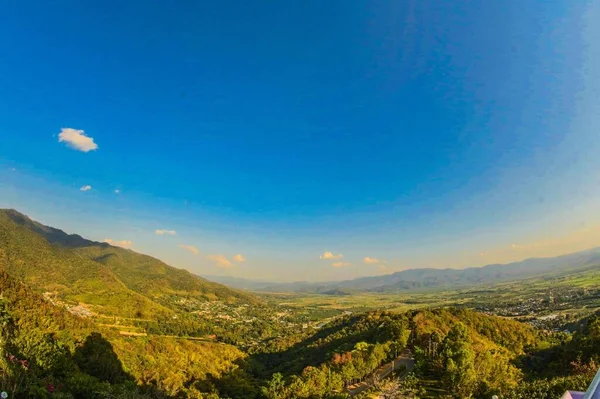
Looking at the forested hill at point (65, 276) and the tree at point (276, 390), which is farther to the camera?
the forested hill at point (65, 276)

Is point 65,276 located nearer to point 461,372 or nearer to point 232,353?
point 232,353

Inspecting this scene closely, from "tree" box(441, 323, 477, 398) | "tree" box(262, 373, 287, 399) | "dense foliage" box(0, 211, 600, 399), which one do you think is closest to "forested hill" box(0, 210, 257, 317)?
"dense foliage" box(0, 211, 600, 399)

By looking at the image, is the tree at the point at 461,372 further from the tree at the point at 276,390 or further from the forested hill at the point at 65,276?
the forested hill at the point at 65,276

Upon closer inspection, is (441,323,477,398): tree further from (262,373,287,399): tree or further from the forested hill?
the forested hill

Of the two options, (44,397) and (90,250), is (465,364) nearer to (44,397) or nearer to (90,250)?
(44,397)

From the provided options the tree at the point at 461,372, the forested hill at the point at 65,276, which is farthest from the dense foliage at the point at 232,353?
the forested hill at the point at 65,276

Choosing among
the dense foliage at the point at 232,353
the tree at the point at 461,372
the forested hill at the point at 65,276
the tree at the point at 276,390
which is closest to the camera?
the tree at the point at 461,372

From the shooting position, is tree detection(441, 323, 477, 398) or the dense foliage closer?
tree detection(441, 323, 477, 398)

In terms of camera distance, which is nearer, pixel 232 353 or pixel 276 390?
pixel 276 390

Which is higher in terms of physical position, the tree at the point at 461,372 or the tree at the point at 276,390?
the tree at the point at 461,372

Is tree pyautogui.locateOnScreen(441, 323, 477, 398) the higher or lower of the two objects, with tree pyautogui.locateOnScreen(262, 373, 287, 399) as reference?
higher

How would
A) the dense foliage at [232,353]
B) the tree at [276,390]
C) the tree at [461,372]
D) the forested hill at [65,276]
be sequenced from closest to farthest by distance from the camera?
the tree at [461,372], the dense foliage at [232,353], the tree at [276,390], the forested hill at [65,276]

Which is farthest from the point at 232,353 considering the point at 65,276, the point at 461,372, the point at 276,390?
the point at 65,276
